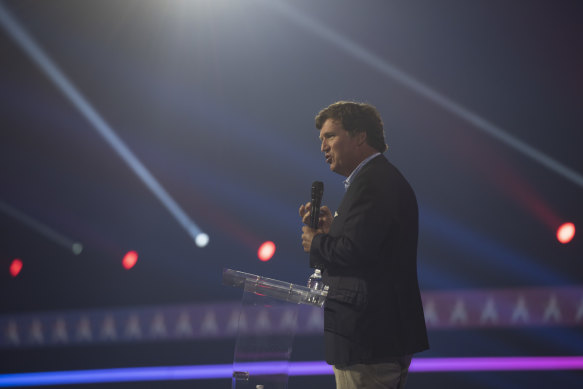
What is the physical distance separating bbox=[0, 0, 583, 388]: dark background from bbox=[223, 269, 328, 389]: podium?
6.86 feet

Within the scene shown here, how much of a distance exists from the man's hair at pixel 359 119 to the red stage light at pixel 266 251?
234cm

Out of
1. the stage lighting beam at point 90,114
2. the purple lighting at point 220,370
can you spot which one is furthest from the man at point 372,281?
the stage lighting beam at point 90,114

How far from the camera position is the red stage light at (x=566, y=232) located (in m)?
3.75

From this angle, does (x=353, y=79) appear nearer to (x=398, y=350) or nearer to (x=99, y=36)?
(x=99, y=36)

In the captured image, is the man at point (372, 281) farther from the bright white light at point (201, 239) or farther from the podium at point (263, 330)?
the bright white light at point (201, 239)

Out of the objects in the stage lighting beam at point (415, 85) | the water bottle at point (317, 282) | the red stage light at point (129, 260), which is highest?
the stage lighting beam at point (415, 85)

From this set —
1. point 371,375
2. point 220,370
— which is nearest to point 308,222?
point 371,375

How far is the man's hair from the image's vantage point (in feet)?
6.28

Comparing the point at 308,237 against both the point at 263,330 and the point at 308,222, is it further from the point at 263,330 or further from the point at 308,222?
the point at 263,330

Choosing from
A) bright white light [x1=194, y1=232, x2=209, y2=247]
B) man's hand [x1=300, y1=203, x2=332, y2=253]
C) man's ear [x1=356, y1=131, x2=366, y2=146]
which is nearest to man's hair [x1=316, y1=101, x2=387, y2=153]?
man's ear [x1=356, y1=131, x2=366, y2=146]

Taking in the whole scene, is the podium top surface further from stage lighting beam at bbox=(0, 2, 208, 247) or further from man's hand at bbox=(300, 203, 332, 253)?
stage lighting beam at bbox=(0, 2, 208, 247)

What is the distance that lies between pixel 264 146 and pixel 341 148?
98.6 inches

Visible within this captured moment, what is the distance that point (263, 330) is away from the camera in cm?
186

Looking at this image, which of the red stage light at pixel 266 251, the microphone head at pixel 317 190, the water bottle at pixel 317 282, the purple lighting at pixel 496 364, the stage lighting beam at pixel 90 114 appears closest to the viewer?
the water bottle at pixel 317 282
